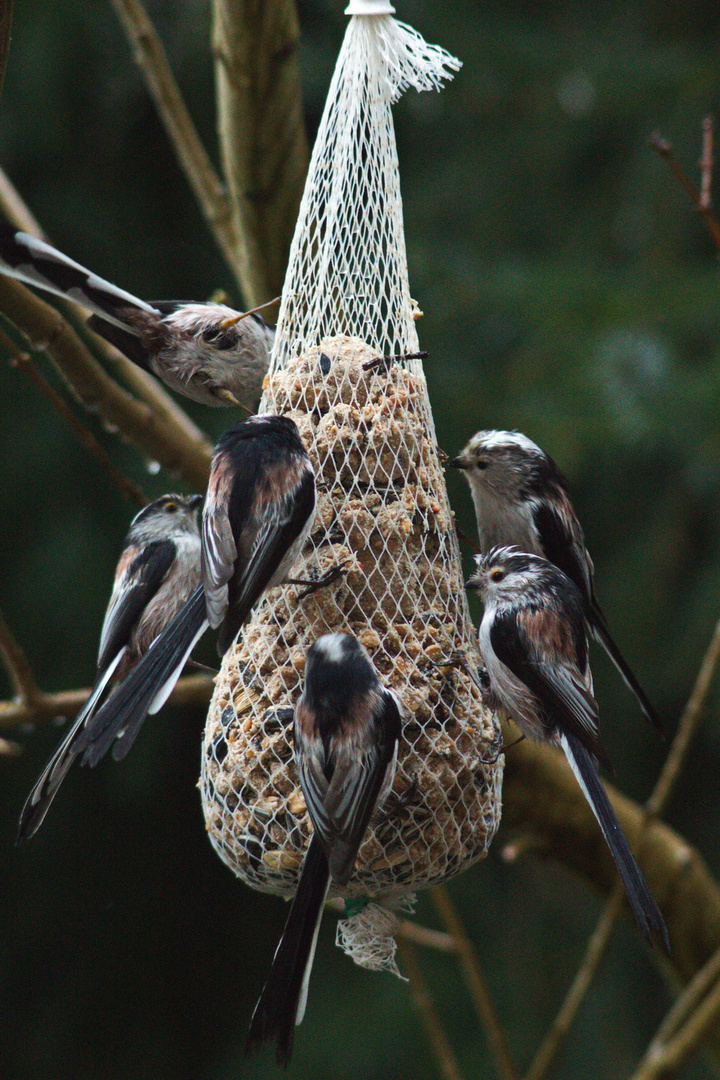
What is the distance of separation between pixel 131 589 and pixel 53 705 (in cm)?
34

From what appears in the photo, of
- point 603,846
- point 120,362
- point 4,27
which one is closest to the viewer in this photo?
point 4,27

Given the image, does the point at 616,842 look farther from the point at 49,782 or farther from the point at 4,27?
the point at 4,27

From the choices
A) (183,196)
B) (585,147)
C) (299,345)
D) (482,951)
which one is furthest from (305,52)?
(482,951)

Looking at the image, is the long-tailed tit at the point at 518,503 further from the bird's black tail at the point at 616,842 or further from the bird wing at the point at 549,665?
the bird's black tail at the point at 616,842

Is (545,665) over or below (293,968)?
over

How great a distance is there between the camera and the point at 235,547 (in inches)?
86.4

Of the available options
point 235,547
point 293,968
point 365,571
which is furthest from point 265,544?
point 293,968

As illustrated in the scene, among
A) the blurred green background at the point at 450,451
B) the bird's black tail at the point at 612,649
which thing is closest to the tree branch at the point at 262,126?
the bird's black tail at the point at 612,649

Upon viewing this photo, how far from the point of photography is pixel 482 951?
5.85 metres

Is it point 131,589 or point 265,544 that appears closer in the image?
point 265,544

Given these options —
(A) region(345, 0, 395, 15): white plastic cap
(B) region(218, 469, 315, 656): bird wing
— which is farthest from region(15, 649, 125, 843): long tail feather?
(A) region(345, 0, 395, 15): white plastic cap

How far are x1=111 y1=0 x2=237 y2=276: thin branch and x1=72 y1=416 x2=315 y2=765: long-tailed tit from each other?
1263 millimetres

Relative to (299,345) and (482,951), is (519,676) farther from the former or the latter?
(482,951)

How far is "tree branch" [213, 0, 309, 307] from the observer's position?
105 inches
